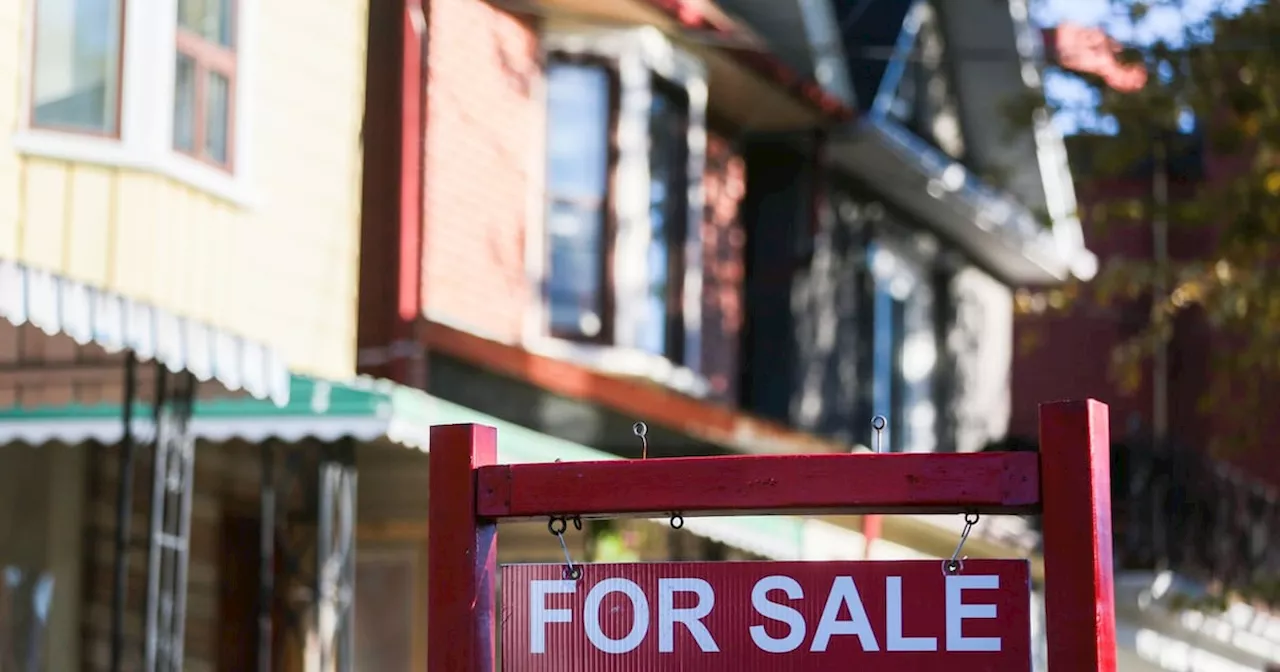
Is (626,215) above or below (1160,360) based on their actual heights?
below

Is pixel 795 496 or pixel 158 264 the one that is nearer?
pixel 795 496

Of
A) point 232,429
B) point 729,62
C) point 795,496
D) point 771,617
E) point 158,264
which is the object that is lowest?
point 771,617

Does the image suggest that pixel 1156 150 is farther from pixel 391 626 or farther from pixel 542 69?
pixel 391 626

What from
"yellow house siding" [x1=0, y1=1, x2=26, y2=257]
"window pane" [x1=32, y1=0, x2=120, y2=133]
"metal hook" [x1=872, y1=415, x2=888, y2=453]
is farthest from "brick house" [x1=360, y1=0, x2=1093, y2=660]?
"metal hook" [x1=872, y1=415, x2=888, y2=453]

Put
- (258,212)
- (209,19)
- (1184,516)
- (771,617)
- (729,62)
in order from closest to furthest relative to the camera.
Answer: (771,617) → (209,19) → (258,212) → (729,62) → (1184,516)

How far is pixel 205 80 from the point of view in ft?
36.7

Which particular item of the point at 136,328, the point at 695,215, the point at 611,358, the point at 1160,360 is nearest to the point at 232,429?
the point at 136,328

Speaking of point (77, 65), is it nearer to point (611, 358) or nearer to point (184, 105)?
point (184, 105)

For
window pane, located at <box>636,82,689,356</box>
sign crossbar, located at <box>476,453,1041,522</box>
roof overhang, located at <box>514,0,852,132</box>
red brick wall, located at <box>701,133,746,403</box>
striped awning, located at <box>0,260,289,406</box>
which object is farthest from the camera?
red brick wall, located at <box>701,133,746,403</box>

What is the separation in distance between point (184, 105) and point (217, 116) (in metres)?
0.28

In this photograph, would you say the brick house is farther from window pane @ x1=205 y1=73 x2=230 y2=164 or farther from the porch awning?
window pane @ x1=205 y1=73 x2=230 y2=164

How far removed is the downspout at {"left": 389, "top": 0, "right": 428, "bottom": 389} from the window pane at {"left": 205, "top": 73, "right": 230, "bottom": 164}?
4.14 ft

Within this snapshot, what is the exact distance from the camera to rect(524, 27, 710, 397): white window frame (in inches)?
534

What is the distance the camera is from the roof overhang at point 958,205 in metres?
17.5
